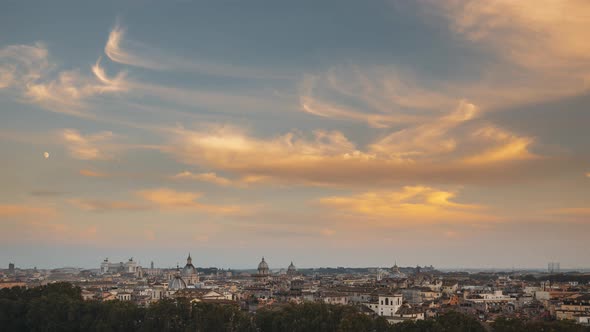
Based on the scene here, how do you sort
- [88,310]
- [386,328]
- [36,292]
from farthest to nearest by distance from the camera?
[36,292] → [88,310] → [386,328]

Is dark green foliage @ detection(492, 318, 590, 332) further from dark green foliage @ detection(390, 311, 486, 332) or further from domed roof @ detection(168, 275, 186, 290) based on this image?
domed roof @ detection(168, 275, 186, 290)

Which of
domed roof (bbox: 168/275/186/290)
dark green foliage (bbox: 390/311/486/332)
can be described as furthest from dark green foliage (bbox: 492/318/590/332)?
domed roof (bbox: 168/275/186/290)

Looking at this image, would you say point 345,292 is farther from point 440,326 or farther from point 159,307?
point 440,326

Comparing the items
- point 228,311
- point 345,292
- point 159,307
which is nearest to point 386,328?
point 228,311

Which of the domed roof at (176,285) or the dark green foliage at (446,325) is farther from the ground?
the dark green foliage at (446,325)

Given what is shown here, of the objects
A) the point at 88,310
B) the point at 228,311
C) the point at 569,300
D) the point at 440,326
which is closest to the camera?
the point at 440,326

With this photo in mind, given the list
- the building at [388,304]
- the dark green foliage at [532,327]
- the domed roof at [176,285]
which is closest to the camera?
the dark green foliage at [532,327]

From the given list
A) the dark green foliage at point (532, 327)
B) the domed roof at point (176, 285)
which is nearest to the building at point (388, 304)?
the dark green foliage at point (532, 327)

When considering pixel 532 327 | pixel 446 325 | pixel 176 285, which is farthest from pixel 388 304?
pixel 176 285

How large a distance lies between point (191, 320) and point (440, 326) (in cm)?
2273

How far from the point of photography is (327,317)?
56781mm

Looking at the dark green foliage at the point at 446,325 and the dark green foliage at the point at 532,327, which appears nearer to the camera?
the dark green foliage at the point at 532,327

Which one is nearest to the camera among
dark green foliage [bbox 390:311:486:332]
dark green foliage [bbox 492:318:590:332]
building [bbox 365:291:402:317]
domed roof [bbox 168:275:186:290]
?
dark green foliage [bbox 492:318:590:332]

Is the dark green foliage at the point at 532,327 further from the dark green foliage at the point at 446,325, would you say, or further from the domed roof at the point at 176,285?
the domed roof at the point at 176,285
